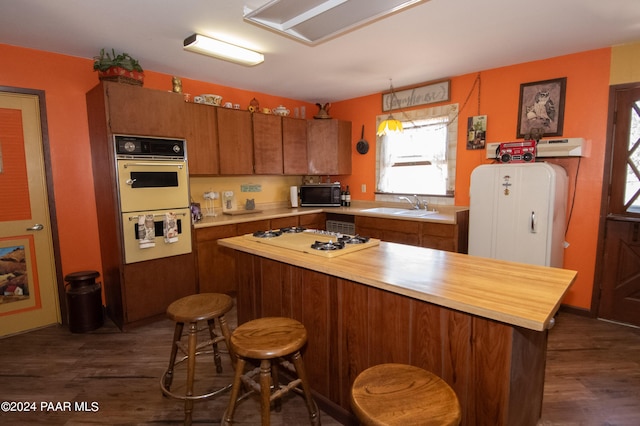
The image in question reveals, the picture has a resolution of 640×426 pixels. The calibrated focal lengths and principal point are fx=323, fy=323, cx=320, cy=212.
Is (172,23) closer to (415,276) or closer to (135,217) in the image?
(135,217)

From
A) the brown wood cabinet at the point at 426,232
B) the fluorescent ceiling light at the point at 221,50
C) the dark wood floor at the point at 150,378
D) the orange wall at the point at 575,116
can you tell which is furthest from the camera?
the brown wood cabinet at the point at 426,232

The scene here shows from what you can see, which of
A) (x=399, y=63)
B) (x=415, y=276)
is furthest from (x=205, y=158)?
(x=415, y=276)

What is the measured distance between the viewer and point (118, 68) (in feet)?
9.30

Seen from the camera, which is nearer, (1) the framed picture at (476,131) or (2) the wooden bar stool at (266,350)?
(2) the wooden bar stool at (266,350)

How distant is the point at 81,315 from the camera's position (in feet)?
9.75

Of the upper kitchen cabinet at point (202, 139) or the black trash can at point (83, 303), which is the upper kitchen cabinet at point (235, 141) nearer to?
the upper kitchen cabinet at point (202, 139)

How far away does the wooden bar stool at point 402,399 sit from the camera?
1.01 meters

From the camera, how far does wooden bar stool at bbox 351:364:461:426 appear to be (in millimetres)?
1014

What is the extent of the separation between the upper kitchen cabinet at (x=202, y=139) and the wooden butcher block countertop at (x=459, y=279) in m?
2.03

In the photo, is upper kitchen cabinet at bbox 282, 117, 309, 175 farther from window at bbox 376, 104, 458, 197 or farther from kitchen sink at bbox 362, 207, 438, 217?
kitchen sink at bbox 362, 207, 438, 217

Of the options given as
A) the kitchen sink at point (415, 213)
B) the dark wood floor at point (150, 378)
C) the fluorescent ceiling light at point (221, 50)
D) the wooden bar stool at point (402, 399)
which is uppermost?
the fluorescent ceiling light at point (221, 50)

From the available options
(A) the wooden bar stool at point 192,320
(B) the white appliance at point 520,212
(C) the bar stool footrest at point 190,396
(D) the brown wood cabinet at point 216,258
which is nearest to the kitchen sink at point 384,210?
(B) the white appliance at point 520,212

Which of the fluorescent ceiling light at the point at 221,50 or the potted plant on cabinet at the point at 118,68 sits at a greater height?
the fluorescent ceiling light at the point at 221,50

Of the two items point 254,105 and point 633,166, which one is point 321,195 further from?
point 633,166
